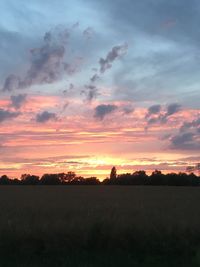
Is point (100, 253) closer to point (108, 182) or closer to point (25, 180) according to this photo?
point (108, 182)

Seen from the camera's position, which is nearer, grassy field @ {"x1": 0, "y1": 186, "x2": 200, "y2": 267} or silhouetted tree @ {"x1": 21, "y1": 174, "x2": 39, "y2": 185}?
grassy field @ {"x1": 0, "y1": 186, "x2": 200, "y2": 267}

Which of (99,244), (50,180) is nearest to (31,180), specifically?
(50,180)

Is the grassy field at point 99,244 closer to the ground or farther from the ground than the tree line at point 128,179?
closer to the ground

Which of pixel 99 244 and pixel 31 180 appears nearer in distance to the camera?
pixel 99 244

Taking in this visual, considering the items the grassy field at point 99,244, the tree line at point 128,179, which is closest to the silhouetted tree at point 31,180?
the tree line at point 128,179

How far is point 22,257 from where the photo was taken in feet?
51.2

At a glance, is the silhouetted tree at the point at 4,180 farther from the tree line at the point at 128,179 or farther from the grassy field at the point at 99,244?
the grassy field at the point at 99,244

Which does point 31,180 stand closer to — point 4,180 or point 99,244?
point 4,180

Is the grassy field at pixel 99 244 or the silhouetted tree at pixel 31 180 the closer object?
the grassy field at pixel 99 244

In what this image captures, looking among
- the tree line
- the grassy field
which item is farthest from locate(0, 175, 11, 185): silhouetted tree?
the grassy field

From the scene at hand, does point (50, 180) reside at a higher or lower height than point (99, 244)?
higher

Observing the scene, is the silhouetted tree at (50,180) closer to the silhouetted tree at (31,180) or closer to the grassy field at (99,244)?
the silhouetted tree at (31,180)

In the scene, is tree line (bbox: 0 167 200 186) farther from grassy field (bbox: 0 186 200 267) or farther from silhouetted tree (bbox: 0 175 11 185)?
grassy field (bbox: 0 186 200 267)

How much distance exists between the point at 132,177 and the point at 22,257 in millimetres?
87483
